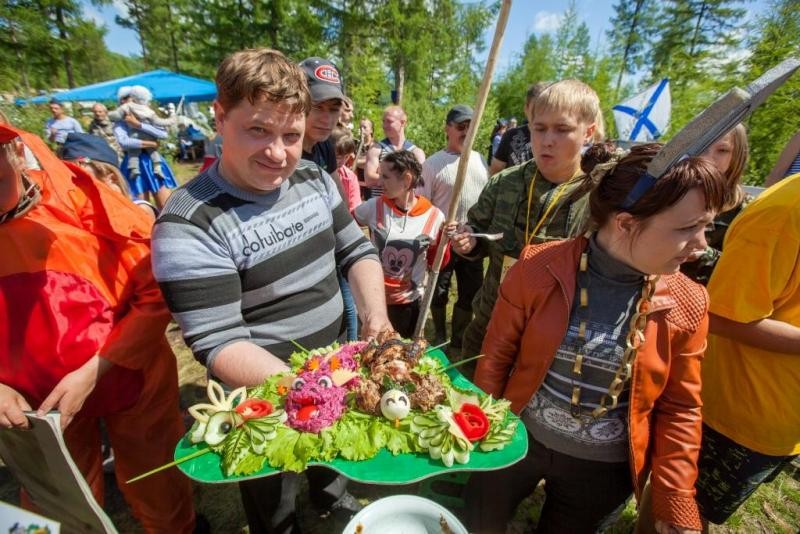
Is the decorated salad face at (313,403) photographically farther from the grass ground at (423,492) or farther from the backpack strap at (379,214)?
the backpack strap at (379,214)

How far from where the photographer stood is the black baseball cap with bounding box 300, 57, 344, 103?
284cm

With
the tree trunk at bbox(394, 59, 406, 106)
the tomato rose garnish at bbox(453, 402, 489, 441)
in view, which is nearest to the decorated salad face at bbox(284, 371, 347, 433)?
the tomato rose garnish at bbox(453, 402, 489, 441)

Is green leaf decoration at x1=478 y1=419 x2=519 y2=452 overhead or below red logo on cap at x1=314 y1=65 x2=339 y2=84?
below

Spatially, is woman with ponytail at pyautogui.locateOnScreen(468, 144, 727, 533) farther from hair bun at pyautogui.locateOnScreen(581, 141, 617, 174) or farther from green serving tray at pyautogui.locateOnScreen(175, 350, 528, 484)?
green serving tray at pyautogui.locateOnScreen(175, 350, 528, 484)

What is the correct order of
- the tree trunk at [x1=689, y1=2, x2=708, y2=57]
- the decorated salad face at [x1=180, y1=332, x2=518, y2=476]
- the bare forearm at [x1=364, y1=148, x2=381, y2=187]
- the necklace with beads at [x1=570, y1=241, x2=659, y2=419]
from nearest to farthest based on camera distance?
the decorated salad face at [x1=180, y1=332, x2=518, y2=476] → the necklace with beads at [x1=570, y1=241, x2=659, y2=419] → the bare forearm at [x1=364, y1=148, x2=381, y2=187] → the tree trunk at [x1=689, y1=2, x2=708, y2=57]

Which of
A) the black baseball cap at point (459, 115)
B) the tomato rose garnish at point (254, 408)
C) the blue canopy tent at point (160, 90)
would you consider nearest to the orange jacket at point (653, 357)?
the tomato rose garnish at point (254, 408)

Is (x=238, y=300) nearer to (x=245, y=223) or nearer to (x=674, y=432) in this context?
(x=245, y=223)

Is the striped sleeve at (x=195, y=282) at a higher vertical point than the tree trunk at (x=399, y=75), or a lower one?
lower

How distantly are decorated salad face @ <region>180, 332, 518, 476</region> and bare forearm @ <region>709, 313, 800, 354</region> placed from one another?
120cm

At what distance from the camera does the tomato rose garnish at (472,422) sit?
4.52 feet

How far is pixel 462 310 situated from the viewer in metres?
4.48

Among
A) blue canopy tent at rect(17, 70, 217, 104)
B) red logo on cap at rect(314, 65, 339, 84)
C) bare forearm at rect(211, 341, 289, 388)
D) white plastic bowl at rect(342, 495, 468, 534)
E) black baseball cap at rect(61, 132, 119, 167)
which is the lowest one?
white plastic bowl at rect(342, 495, 468, 534)

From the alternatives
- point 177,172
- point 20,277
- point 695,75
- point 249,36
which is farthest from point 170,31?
point 20,277

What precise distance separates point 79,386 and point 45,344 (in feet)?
0.76
